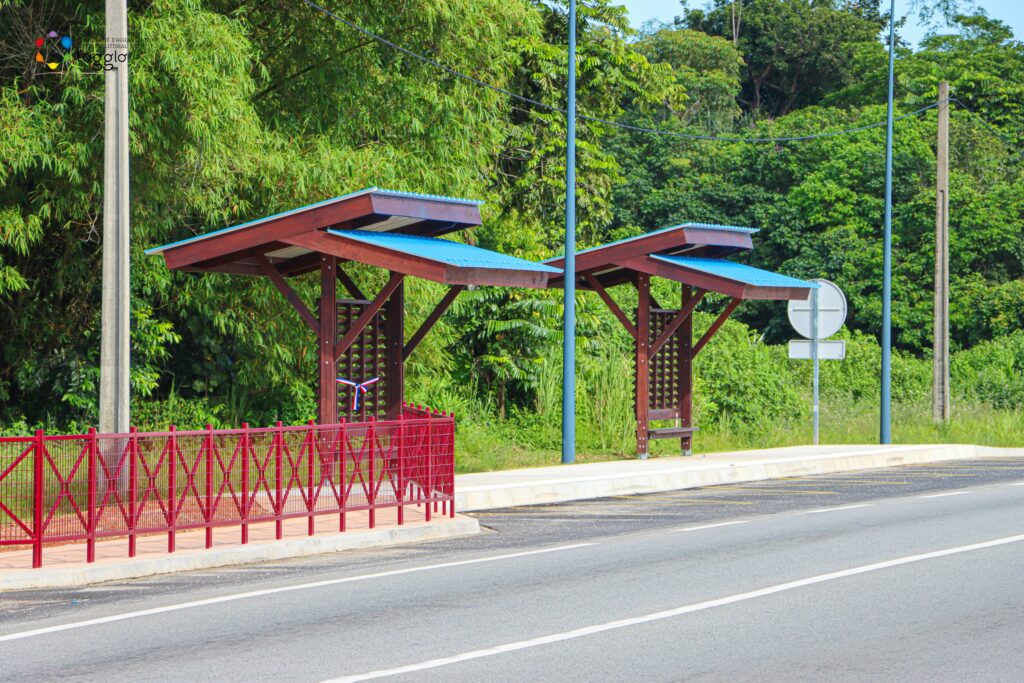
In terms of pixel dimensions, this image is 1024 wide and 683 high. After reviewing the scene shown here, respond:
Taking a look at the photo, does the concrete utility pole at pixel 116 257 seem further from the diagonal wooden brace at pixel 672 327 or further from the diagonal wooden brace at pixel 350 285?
the diagonal wooden brace at pixel 672 327

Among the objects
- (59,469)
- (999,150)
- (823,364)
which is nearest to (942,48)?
(999,150)

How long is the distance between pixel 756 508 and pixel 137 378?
35.4 feet

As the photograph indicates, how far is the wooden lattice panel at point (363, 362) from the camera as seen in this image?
1638 centimetres

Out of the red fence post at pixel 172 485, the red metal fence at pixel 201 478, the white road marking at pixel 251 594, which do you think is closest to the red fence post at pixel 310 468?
the red metal fence at pixel 201 478

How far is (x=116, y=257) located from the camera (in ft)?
45.0

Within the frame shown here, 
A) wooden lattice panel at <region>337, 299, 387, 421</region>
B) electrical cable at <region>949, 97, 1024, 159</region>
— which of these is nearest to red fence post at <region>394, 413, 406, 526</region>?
wooden lattice panel at <region>337, 299, 387, 421</region>

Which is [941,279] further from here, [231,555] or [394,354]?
[231,555]

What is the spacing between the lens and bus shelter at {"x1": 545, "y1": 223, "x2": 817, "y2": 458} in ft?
68.4

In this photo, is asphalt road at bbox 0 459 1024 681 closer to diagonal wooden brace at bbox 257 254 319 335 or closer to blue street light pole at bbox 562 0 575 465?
diagonal wooden brace at bbox 257 254 319 335

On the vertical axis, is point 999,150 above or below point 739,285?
above

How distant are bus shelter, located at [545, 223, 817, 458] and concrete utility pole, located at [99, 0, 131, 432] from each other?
9191 mm

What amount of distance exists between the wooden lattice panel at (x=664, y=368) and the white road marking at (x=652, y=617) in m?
10.4

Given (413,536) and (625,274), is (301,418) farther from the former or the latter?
(413,536)

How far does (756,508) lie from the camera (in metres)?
15.8
